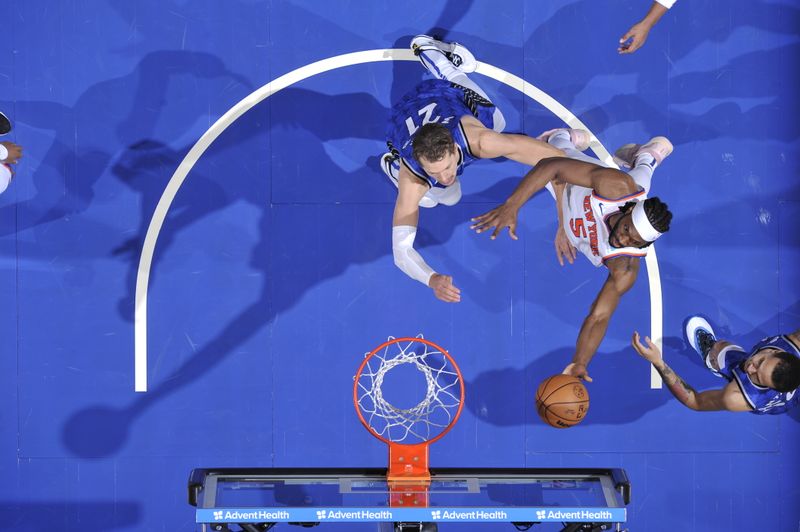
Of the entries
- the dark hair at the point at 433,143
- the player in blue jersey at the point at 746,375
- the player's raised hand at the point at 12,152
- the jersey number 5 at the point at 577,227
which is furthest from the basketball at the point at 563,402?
the player's raised hand at the point at 12,152

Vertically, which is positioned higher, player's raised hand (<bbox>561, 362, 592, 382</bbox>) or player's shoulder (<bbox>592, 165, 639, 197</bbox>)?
player's shoulder (<bbox>592, 165, 639, 197</bbox>)

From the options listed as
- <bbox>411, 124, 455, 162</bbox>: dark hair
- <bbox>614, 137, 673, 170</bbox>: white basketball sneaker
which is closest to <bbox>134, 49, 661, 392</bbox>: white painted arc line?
<bbox>614, 137, 673, 170</bbox>: white basketball sneaker

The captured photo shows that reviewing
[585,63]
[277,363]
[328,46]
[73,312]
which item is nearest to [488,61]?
[585,63]

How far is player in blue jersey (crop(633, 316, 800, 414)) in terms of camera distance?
7.00 metres

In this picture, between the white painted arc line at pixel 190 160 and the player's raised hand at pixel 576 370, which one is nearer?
the player's raised hand at pixel 576 370

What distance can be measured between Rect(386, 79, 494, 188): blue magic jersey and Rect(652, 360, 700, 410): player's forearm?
7.84 ft

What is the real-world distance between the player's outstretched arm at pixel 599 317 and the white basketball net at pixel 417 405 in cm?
107

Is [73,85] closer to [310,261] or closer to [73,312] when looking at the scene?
[73,312]

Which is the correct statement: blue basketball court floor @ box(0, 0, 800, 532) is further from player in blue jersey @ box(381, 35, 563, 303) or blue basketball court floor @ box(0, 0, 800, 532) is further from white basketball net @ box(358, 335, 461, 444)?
player in blue jersey @ box(381, 35, 563, 303)

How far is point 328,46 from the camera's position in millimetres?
8133

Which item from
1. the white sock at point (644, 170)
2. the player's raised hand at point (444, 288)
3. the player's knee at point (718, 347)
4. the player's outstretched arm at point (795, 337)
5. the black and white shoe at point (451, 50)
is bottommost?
the player's knee at point (718, 347)

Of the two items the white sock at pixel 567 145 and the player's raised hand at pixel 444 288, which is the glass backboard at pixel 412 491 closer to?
the player's raised hand at pixel 444 288

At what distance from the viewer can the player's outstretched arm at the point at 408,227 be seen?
739cm

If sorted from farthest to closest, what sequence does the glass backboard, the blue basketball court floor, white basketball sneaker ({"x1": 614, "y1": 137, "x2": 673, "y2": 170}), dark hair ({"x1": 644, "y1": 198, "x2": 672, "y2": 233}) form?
the blue basketball court floor → white basketball sneaker ({"x1": 614, "y1": 137, "x2": 673, "y2": 170}) → dark hair ({"x1": 644, "y1": 198, "x2": 672, "y2": 233}) → the glass backboard
